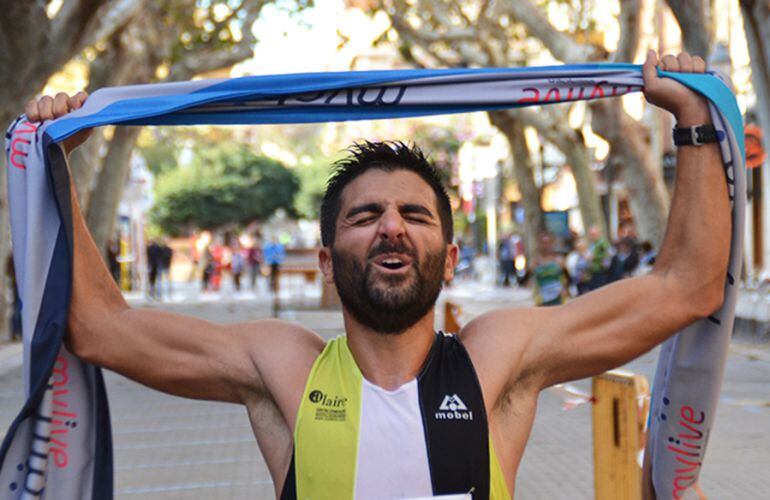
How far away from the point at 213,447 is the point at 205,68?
543 inches

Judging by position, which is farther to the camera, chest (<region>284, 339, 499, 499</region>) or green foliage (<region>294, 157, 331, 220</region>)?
green foliage (<region>294, 157, 331, 220</region>)

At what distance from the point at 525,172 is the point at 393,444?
25581 mm

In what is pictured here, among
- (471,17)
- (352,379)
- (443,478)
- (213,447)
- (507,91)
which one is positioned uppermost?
(471,17)

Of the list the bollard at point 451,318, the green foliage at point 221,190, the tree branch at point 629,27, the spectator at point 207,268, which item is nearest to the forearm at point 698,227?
the bollard at point 451,318

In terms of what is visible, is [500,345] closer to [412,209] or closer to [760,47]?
[412,209]

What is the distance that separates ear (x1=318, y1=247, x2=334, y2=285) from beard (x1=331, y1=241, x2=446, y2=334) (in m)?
0.11

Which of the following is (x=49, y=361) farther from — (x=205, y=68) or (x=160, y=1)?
(x=205, y=68)

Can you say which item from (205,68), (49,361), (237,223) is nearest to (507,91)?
(49,361)

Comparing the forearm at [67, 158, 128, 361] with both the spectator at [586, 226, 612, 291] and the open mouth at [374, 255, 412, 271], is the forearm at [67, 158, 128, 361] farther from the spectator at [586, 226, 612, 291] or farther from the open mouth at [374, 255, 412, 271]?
the spectator at [586, 226, 612, 291]

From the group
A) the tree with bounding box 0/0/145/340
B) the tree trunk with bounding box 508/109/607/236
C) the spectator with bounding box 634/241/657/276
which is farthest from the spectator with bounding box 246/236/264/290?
the tree with bounding box 0/0/145/340

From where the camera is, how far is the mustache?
275 centimetres

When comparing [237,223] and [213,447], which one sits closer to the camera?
[213,447]

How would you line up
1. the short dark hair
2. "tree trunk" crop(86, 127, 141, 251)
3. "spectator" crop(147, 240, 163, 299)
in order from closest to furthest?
the short dark hair
"tree trunk" crop(86, 127, 141, 251)
"spectator" crop(147, 240, 163, 299)

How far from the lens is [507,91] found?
3.35 metres
